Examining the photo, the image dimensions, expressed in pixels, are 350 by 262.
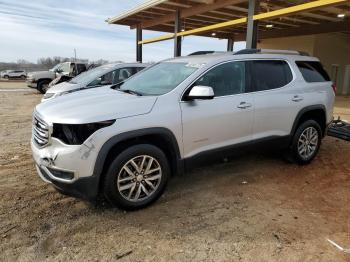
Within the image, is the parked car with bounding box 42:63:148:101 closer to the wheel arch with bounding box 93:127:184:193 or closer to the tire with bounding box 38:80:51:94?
the wheel arch with bounding box 93:127:184:193

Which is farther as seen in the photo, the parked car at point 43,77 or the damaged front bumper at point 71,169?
the parked car at point 43,77

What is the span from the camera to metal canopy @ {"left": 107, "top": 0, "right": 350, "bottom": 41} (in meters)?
12.0

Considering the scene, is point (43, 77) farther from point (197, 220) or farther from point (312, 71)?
point (197, 220)

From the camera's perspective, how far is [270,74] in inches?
187

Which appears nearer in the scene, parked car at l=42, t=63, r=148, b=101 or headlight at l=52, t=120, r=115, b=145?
headlight at l=52, t=120, r=115, b=145

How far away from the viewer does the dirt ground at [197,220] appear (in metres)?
2.93

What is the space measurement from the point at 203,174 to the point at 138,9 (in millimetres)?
11129

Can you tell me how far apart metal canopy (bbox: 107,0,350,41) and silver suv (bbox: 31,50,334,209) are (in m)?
6.37

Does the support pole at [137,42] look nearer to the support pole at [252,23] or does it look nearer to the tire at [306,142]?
the support pole at [252,23]

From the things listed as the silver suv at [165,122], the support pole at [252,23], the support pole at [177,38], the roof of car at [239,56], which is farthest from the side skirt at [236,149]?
the support pole at [177,38]

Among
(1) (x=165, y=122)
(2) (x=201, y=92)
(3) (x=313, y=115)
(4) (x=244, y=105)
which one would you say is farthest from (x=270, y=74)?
(1) (x=165, y=122)

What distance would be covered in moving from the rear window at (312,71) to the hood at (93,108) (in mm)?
2784

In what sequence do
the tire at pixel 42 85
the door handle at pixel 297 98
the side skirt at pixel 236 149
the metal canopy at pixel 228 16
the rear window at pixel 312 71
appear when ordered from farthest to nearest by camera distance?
the tire at pixel 42 85 → the metal canopy at pixel 228 16 → the rear window at pixel 312 71 → the door handle at pixel 297 98 → the side skirt at pixel 236 149

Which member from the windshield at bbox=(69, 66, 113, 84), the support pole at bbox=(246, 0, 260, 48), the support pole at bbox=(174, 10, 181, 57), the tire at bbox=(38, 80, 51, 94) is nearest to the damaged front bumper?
the windshield at bbox=(69, 66, 113, 84)
